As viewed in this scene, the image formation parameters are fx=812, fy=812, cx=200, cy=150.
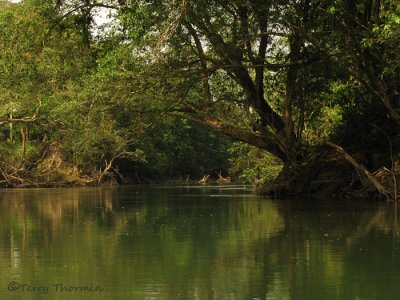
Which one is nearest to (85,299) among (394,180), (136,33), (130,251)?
(130,251)

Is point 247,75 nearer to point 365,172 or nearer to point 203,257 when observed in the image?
point 365,172

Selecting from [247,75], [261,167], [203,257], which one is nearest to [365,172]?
[247,75]

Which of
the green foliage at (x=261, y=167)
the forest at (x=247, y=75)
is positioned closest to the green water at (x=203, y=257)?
the forest at (x=247, y=75)

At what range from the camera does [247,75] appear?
1117 inches

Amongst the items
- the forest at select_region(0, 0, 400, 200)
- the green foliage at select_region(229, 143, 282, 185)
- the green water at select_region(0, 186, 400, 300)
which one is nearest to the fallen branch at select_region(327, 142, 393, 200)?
the forest at select_region(0, 0, 400, 200)

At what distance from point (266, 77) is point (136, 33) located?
28.2ft

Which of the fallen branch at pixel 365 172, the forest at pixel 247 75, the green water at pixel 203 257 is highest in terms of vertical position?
the forest at pixel 247 75

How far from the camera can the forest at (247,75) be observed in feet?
72.5

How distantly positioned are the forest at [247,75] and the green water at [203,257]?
15.8 ft

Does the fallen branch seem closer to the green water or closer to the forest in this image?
the forest

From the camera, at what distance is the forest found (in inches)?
870

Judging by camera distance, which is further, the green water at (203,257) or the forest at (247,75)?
the forest at (247,75)

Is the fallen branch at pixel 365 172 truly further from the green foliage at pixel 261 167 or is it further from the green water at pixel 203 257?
the green foliage at pixel 261 167

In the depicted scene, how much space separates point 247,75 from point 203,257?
17023 mm
